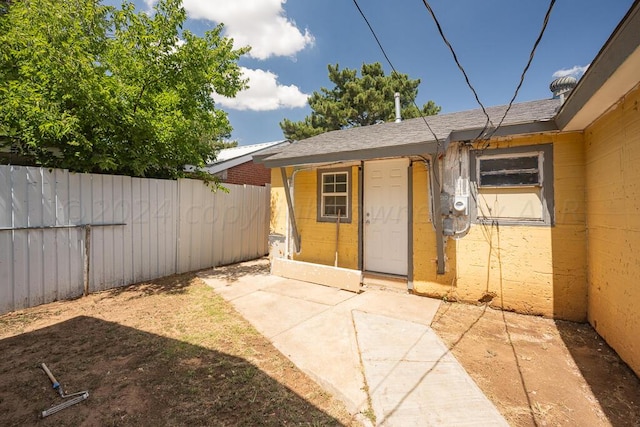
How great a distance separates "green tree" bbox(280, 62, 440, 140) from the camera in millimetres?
18969

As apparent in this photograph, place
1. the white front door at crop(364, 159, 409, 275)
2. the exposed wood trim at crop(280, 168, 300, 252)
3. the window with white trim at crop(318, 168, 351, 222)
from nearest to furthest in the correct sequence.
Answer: the white front door at crop(364, 159, 409, 275) < the window with white trim at crop(318, 168, 351, 222) < the exposed wood trim at crop(280, 168, 300, 252)

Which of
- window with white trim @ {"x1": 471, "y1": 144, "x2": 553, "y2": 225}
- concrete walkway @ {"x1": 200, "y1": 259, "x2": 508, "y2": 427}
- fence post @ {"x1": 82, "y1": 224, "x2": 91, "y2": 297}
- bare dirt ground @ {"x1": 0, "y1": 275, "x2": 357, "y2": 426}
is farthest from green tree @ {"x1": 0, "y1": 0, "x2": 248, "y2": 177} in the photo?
window with white trim @ {"x1": 471, "y1": 144, "x2": 553, "y2": 225}

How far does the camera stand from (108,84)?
4691 mm

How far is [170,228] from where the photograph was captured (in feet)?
21.2

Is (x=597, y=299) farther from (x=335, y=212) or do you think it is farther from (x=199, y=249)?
(x=199, y=249)

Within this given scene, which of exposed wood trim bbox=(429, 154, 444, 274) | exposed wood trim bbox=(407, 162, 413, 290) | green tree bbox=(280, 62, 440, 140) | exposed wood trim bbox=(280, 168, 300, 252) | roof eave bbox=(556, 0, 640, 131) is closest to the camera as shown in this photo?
roof eave bbox=(556, 0, 640, 131)

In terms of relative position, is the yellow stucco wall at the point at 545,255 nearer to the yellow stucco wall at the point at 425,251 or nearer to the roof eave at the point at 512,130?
the roof eave at the point at 512,130

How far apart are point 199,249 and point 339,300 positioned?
4183 mm

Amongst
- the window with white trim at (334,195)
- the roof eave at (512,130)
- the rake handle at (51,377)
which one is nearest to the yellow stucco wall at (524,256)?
the roof eave at (512,130)

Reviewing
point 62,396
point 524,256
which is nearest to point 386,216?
point 524,256

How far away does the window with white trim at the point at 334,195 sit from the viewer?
21.0 feet

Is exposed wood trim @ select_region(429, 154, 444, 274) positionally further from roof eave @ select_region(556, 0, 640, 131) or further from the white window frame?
roof eave @ select_region(556, 0, 640, 131)

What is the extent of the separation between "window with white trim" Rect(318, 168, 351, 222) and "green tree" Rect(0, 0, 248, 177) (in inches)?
111

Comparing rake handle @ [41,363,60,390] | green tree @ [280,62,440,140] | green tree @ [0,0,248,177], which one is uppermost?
green tree @ [280,62,440,140]
